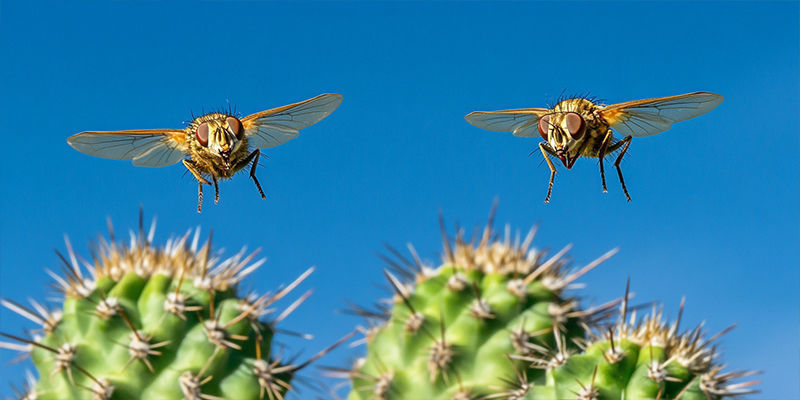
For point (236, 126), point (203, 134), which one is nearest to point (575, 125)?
point (236, 126)

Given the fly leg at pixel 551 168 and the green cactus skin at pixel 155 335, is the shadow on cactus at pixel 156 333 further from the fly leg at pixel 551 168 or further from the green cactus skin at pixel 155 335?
the fly leg at pixel 551 168

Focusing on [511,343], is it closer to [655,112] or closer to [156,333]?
[156,333]

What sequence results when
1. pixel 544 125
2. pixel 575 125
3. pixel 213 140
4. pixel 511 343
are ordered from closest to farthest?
pixel 511 343, pixel 213 140, pixel 575 125, pixel 544 125

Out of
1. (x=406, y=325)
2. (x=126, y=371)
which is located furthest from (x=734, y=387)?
(x=126, y=371)

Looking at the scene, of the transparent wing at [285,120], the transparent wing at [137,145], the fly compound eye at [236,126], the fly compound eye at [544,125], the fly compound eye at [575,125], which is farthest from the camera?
the fly compound eye at [544,125]

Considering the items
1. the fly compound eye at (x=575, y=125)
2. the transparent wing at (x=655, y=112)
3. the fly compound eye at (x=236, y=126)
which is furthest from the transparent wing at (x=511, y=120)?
the fly compound eye at (x=236, y=126)

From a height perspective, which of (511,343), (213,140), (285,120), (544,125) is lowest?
(511,343)
